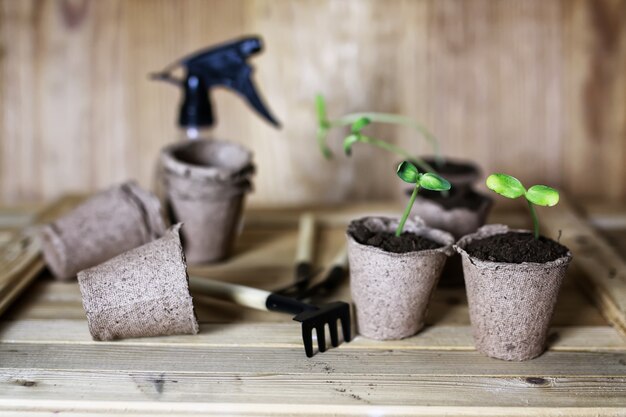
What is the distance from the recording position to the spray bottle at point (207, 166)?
39.3 inches

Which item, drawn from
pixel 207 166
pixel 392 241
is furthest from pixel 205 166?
pixel 392 241

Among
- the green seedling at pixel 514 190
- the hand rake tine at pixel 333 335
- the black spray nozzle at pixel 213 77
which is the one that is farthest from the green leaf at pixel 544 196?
the black spray nozzle at pixel 213 77

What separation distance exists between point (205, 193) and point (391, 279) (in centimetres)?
Result: 31

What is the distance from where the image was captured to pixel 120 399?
2.27 feet

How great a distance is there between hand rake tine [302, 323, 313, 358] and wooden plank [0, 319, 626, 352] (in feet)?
0.10

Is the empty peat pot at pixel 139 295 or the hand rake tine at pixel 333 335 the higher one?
the empty peat pot at pixel 139 295

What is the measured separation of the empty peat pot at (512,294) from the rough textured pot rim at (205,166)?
13.2 inches

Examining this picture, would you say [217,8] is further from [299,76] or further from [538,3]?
[538,3]

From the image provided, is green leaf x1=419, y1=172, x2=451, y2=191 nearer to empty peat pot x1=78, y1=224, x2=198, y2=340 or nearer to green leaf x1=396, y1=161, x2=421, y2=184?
green leaf x1=396, y1=161, x2=421, y2=184

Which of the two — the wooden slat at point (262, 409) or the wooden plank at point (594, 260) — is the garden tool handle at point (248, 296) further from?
the wooden plank at point (594, 260)

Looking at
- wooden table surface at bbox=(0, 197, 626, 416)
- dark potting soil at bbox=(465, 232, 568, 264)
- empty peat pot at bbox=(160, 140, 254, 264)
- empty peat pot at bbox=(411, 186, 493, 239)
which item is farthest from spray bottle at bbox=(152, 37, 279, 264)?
dark potting soil at bbox=(465, 232, 568, 264)

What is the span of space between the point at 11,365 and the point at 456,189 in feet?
1.79

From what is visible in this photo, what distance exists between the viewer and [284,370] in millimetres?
748

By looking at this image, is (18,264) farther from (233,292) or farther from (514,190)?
(514,190)
